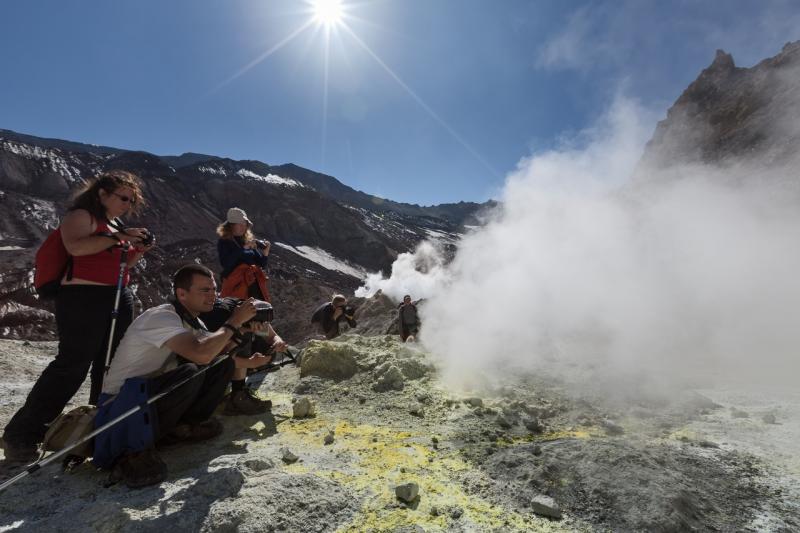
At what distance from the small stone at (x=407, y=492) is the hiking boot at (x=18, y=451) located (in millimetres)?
2069

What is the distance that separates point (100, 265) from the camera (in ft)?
8.07

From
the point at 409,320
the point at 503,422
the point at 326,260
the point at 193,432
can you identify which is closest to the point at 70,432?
the point at 193,432

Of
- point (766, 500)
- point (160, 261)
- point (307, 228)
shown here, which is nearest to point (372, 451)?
point (766, 500)

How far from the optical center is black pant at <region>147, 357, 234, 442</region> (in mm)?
2109

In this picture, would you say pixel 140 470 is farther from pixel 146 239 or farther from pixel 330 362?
pixel 330 362

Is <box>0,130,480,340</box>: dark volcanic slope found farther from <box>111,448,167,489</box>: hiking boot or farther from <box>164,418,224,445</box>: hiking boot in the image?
<box>111,448,167,489</box>: hiking boot

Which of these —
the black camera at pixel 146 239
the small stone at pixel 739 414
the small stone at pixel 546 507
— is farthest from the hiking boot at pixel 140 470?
the small stone at pixel 739 414

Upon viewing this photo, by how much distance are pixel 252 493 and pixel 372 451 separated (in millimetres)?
822

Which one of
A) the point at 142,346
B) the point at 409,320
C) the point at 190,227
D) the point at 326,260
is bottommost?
the point at 142,346

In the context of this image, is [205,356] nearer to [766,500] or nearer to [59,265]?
[59,265]

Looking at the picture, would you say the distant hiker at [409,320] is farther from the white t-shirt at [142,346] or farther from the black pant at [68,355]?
the white t-shirt at [142,346]

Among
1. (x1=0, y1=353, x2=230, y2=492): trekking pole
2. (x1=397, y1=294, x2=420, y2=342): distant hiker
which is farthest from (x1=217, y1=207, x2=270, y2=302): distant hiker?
Result: (x1=397, y1=294, x2=420, y2=342): distant hiker

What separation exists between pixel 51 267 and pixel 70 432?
0.98 meters

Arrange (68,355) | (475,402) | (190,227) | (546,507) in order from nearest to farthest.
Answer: (546,507) < (68,355) < (475,402) < (190,227)
